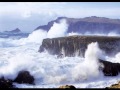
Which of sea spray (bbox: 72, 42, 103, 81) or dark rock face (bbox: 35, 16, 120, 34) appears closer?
sea spray (bbox: 72, 42, 103, 81)

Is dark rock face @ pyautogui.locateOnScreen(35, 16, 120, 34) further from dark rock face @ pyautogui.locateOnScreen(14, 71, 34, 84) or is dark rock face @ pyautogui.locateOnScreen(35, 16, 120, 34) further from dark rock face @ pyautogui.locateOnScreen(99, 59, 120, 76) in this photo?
dark rock face @ pyautogui.locateOnScreen(14, 71, 34, 84)

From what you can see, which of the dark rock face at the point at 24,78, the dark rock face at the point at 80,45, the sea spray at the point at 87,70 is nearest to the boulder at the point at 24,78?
the dark rock face at the point at 24,78

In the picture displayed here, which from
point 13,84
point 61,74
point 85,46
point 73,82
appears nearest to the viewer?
point 13,84

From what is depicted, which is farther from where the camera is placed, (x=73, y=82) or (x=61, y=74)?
(x=61, y=74)

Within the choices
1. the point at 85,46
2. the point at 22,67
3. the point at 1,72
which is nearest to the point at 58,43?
the point at 85,46

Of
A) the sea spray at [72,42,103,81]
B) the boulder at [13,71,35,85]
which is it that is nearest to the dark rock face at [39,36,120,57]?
the sea spray at [72,42,103,81]

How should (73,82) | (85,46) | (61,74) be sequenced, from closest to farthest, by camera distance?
(73,82) < (61,74) < (85,46)

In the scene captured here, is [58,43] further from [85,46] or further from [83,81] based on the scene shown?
[83,81]

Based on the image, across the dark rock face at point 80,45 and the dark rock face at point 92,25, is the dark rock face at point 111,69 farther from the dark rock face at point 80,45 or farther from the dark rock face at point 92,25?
the dark rock face at point 92,25
